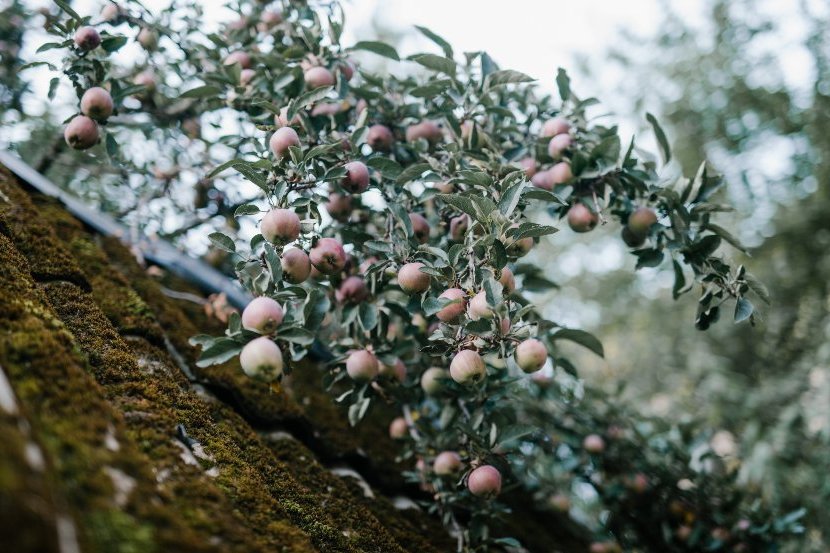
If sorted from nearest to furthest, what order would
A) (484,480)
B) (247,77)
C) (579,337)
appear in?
(484,480) → (579,337) → (247,77)

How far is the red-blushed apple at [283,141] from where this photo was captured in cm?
127

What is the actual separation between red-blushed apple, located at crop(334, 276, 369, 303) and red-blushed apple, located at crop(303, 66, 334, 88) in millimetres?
521

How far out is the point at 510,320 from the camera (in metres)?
1.13

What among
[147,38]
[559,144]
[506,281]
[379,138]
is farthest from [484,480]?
[147,38]

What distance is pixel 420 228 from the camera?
1455 mm

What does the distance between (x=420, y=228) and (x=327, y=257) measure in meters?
0.28

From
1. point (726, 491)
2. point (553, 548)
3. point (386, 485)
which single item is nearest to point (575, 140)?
point (386, 485)

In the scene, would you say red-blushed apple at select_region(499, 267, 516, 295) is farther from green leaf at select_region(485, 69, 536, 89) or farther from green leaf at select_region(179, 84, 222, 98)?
green leaf at select_region(179, 84, 222, 98)

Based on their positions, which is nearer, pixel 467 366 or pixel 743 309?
pixel 467 366

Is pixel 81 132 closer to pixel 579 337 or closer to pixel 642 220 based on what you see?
pixel 579 337

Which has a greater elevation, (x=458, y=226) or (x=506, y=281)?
(x=458, y=226)

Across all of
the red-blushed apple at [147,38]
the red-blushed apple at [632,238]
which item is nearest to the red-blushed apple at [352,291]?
the red-blushed apple at [632,238]

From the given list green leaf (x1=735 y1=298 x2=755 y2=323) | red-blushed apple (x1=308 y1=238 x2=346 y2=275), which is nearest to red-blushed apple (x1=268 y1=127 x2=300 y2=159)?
red-blushed apple (x1=308 y1=238 x2=346 y2=275)

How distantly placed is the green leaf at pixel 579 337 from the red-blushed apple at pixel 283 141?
73 centimetres
